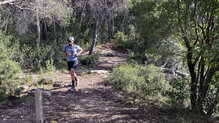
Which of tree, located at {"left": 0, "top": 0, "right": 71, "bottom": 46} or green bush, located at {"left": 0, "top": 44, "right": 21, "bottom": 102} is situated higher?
tree, located at {"left": 0, "top": 0, "right": 71, "bottom": 46}

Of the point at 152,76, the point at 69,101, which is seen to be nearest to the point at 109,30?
the point at 152,76

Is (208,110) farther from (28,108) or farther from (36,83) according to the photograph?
(36,83)

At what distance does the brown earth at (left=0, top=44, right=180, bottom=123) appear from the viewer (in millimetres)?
4418

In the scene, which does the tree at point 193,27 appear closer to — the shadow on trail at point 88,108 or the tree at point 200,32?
the tree at point 200,32

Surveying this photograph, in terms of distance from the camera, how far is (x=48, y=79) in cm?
686

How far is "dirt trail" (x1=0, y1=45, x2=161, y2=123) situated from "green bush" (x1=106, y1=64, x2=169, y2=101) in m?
0.60

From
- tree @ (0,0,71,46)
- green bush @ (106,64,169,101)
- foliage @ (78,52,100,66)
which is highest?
tree @ (0,0,71,46)

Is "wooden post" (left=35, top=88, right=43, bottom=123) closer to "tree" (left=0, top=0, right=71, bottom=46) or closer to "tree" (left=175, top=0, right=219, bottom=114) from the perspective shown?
"tree" (left=175, top=0, right=219, bottom=114)

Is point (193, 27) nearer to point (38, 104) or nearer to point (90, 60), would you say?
point (38, 104)

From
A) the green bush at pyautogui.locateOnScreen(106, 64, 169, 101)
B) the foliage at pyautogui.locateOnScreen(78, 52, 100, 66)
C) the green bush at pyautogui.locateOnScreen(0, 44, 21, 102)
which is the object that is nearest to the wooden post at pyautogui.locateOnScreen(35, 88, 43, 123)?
the green bush at pyautogui.locateOnScreen(0, 44, 21, 102)

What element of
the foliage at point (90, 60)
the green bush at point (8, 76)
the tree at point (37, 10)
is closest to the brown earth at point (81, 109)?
the green bush at point (8, 76)

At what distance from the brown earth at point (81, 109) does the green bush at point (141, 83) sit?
56 centimetres

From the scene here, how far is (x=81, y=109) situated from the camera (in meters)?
5.02

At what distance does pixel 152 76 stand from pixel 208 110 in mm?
2253
